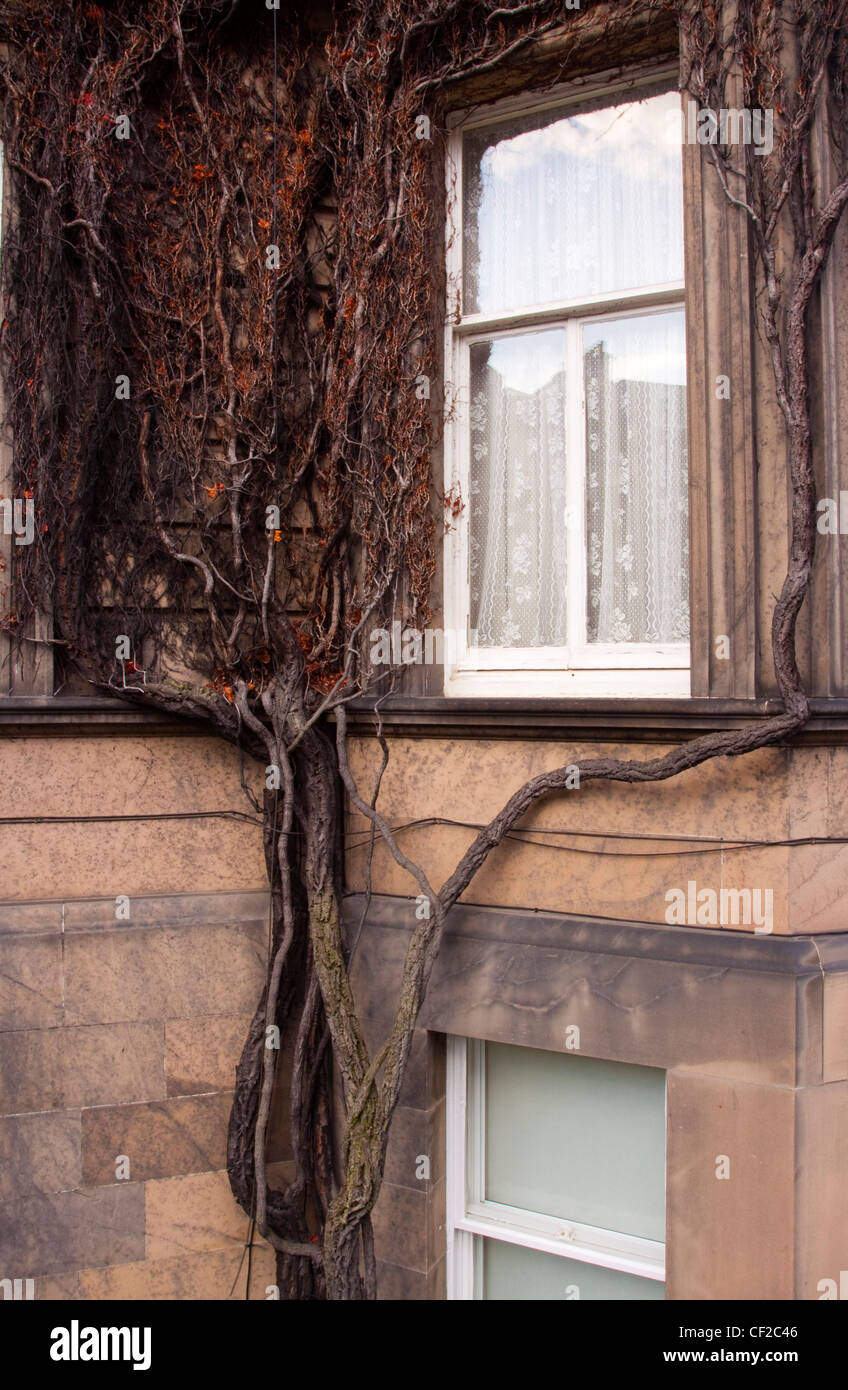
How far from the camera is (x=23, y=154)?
453 cm

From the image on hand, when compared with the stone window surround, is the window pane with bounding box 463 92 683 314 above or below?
above

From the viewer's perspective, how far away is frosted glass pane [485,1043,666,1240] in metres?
4.16

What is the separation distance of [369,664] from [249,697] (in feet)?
1.72

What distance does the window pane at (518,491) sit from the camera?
4.48 meters

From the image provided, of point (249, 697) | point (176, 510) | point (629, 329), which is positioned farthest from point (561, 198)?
point (249, 697)

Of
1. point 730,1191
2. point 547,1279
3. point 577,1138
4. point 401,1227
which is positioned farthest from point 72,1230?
point 730,1191

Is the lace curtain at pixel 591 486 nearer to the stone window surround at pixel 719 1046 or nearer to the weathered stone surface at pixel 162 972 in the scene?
the stone window surround at pixel 719 1046

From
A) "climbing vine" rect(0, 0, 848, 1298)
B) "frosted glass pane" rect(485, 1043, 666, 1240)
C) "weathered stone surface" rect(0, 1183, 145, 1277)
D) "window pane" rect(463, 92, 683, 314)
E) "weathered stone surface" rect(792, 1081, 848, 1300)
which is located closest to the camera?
"weathered stone surface" rect(792, 1081, 848, 1300)

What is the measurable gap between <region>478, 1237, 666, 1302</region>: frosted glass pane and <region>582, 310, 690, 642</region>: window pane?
7.79 feet

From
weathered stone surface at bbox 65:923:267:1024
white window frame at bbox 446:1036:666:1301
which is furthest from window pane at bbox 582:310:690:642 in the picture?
weathered stone surface at bbox 65:923:267:1024

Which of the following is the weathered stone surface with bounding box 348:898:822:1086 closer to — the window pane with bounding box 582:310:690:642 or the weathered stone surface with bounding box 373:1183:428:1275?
the weathered stone surface with bounding box 373:1183:428:1275

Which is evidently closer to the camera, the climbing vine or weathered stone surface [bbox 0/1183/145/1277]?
weathered stone surface [bbox 0/1183/145/1277]

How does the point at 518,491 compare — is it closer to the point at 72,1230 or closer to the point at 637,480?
the point at 637,480
